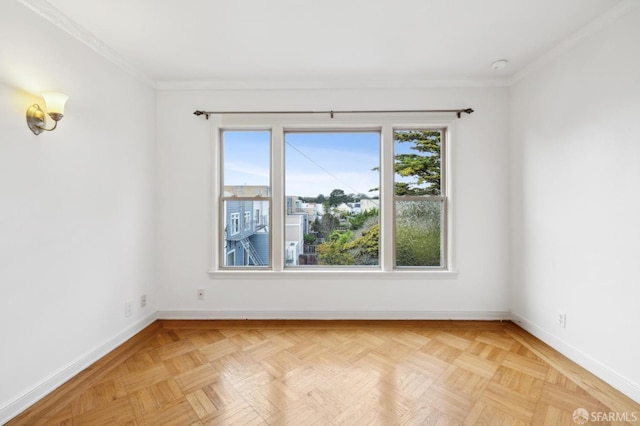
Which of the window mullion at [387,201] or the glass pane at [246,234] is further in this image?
the glass pane at [246,234]

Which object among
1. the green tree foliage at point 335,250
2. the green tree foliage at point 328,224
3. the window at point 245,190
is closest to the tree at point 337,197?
the green tree foliage at point 328,224

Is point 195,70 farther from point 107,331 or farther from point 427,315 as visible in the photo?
point 427,315

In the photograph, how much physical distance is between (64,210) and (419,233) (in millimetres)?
3238

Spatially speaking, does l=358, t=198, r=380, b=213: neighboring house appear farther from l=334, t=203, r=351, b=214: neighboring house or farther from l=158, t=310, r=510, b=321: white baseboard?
l=158, t=310, r=510, b=321: white baseboard

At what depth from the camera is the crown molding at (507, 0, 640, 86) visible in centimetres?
185

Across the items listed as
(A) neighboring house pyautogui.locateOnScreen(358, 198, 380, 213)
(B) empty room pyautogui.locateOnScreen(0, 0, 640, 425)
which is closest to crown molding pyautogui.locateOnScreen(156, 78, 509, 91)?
(B) empty room pyautogui.locateOnScreen(0, 0, 640, 425)

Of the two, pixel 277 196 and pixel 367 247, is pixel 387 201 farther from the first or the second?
pixel 277 196

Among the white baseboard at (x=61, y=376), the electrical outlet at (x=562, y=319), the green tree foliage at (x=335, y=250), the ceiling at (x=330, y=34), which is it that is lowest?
the white baseboard at (x=61, y=376)

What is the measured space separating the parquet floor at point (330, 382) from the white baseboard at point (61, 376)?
0.17 feet

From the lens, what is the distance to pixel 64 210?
201 cm

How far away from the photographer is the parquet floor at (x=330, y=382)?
5.50 ft

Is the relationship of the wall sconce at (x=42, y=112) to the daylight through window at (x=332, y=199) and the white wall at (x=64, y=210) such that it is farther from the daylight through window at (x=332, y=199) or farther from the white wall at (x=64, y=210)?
the daylight through window at (x=332, y=199)

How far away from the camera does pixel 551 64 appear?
8.01ft

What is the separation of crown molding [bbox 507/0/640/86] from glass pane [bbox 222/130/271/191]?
9.05 ft
